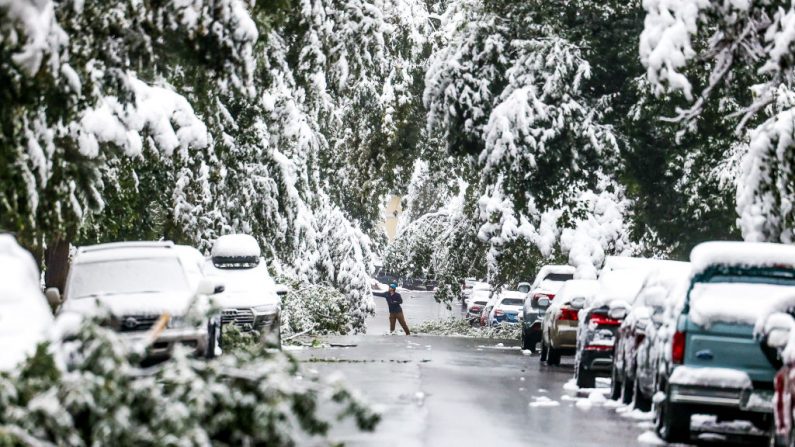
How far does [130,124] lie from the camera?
20375mm

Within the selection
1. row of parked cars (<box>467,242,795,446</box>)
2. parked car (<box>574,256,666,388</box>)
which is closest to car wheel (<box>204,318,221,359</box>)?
parked car (<box>574,256,666,388</box>)

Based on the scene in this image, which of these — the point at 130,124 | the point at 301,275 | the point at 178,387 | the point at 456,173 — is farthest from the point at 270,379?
the point at 301,275

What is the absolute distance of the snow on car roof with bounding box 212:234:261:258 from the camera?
29.4 m

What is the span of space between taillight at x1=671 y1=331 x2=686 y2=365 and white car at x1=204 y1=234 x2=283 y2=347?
11755 mm

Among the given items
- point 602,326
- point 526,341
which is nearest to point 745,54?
point 602,326

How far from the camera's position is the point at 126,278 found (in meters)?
19.9

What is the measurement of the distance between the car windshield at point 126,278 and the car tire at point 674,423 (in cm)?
724

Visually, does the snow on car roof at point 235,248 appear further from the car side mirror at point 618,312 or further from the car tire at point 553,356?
the car side mirror at point 618,312

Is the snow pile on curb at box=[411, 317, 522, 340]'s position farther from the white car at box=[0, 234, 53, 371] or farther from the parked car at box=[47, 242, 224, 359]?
the white car at box=[0, 234, 53, 371]

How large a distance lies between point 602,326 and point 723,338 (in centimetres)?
700

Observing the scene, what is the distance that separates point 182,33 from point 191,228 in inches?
697

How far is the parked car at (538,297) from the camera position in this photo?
31812 millimetres

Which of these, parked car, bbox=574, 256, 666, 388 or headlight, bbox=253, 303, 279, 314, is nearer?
parked car, bbox=574, 256, 666, 388

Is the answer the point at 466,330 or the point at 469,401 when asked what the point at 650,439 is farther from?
the point at 466,330
